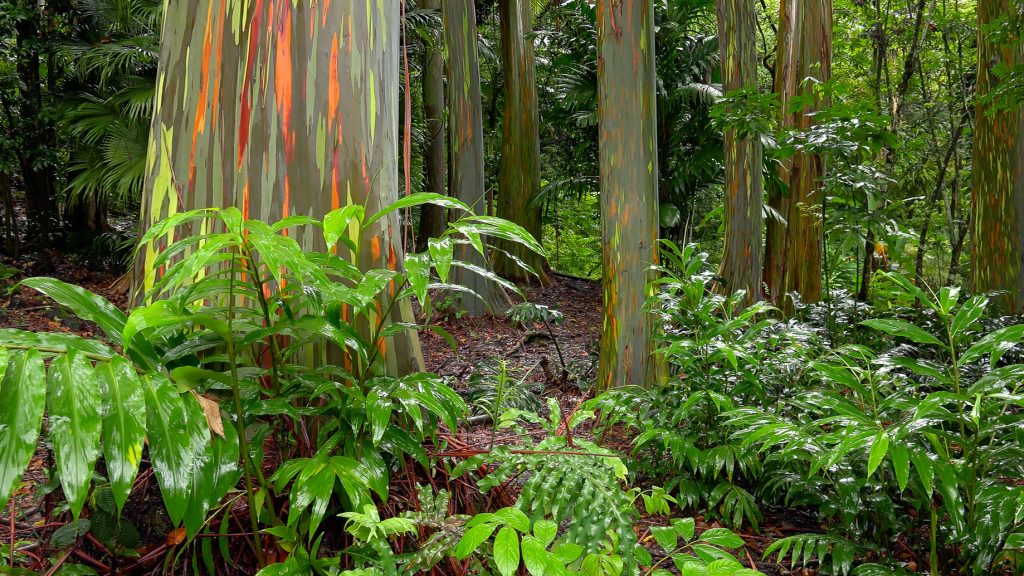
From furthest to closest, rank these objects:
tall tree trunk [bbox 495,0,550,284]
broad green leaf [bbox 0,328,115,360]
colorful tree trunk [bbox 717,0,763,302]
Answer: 1. tall tree trunk [bbox 495,0,550,284]
2. colorful tree trunk [bbox 717,0,763,302]
3. broad green leaf [bbox 0,328,115,360]

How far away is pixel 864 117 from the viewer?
4012mm

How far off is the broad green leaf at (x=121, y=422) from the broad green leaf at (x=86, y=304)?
0.72ft

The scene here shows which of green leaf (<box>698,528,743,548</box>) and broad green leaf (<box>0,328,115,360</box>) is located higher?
broad green leaf (<box>0,328,115,360</box>)

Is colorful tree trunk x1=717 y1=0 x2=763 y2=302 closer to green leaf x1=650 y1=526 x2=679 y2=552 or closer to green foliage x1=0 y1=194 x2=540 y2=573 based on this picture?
green leaf x1=650 y1=526 x2=679 y2=552

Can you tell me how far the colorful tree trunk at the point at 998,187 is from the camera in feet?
20.6

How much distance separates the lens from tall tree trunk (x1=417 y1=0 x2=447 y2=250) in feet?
35.0

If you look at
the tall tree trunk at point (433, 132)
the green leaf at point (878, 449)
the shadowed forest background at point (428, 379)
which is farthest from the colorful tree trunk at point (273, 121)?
the tall tree trunk at point (433, 132)

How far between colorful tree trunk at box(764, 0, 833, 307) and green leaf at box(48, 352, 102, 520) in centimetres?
851

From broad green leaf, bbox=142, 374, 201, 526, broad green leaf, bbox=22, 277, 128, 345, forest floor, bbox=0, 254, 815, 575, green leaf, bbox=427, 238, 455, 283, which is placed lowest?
forest floor, bbox=0, 254, 815, 575

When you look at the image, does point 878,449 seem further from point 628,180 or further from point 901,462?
point 628,180

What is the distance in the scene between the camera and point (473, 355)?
274 inches

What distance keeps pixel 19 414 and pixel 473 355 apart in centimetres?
592

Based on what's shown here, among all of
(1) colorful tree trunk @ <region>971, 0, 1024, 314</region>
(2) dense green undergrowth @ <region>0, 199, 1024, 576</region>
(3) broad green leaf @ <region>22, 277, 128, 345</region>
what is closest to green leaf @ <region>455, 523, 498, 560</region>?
(2) dense green undergrowth @ <region>0, 199, 1024, 576</region>

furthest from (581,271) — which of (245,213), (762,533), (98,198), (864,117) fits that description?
(245,213)
